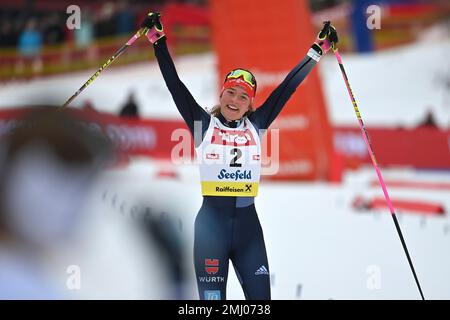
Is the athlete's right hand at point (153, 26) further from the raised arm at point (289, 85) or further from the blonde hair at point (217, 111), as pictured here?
the raised arm at point (289, 85)

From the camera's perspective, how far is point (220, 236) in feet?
10.7

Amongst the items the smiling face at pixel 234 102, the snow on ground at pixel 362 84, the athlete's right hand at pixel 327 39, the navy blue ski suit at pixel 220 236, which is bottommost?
the navy blue ski suit at pixel 220 236

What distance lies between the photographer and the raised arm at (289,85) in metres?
3.35

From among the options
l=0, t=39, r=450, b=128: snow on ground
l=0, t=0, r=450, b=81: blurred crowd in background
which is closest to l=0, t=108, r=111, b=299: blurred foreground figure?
l=0, t=0, r=450, b=81: blurred crowd in background

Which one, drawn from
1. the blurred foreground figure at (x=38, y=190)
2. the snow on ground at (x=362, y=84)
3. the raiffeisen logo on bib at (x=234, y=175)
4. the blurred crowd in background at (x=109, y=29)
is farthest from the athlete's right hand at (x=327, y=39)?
the snow on ground at (x=362, y=84)

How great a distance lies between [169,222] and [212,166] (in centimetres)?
224

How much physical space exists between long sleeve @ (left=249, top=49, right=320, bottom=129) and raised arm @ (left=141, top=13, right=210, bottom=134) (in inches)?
10.2

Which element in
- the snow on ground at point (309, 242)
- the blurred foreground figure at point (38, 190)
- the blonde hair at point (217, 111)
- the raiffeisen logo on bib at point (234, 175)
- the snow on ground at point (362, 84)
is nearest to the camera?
the raiffeisen logo on bib at point (234, 175)

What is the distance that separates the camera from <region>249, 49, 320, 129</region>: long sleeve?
3.34 metres

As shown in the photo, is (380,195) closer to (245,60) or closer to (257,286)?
(245,60)

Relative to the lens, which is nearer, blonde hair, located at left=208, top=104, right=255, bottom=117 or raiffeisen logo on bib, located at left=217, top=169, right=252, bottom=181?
raiffeisen logo on bib, located at left=217, top=169, right=252, bottom=181

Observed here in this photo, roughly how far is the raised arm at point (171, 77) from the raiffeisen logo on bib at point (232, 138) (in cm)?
7

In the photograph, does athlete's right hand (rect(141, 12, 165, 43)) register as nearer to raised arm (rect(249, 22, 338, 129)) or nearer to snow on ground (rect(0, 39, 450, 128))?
raised arm (rect(249, 22, 338, 129))

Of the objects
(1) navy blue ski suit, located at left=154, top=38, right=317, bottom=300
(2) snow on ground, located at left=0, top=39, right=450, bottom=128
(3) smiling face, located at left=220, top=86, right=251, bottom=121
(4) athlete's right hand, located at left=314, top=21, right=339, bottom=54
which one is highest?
(2) snow on ground, located at left=0, top=39, right=450, bottom=128
